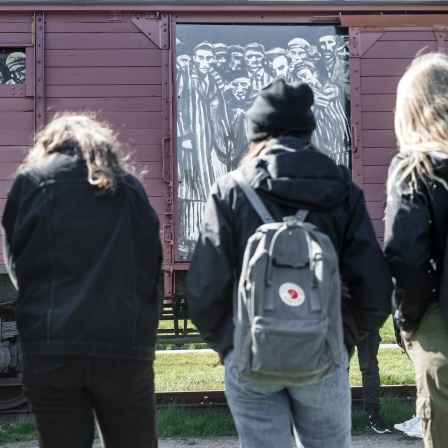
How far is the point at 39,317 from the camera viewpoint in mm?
2686

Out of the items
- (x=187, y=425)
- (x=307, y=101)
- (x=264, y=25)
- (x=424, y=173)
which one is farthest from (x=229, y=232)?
(x=264, y=25)

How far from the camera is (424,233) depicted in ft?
9.30

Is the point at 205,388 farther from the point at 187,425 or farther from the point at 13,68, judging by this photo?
the point at 13,68

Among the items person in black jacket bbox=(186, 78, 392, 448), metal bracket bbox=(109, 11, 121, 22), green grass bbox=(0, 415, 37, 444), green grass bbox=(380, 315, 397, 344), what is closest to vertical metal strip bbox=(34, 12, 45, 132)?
metal bracket bbox=(109, 11, 121, 22)

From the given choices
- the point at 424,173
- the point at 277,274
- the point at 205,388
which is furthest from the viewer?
the point at 205,388

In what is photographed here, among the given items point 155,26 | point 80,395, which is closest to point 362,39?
point 155,26

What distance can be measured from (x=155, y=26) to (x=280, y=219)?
16.3 feet

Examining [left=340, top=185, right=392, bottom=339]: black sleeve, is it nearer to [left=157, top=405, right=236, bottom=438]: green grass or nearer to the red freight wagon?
[left=157, top=405, right=236, bottom=438]: green grass

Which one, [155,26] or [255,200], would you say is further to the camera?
[155,26]

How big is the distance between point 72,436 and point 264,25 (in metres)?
5.30

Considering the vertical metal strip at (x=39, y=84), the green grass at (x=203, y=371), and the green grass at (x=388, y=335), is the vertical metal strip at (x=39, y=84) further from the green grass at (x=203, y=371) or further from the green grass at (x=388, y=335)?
the green grass at (x=388, y=335)

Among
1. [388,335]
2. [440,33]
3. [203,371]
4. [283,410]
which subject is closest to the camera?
[283,410]

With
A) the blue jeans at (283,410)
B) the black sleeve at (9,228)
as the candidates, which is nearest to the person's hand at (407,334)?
the blue jeans at (283,410)

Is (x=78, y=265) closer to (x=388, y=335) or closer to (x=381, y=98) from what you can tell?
(x=381, y=98)
